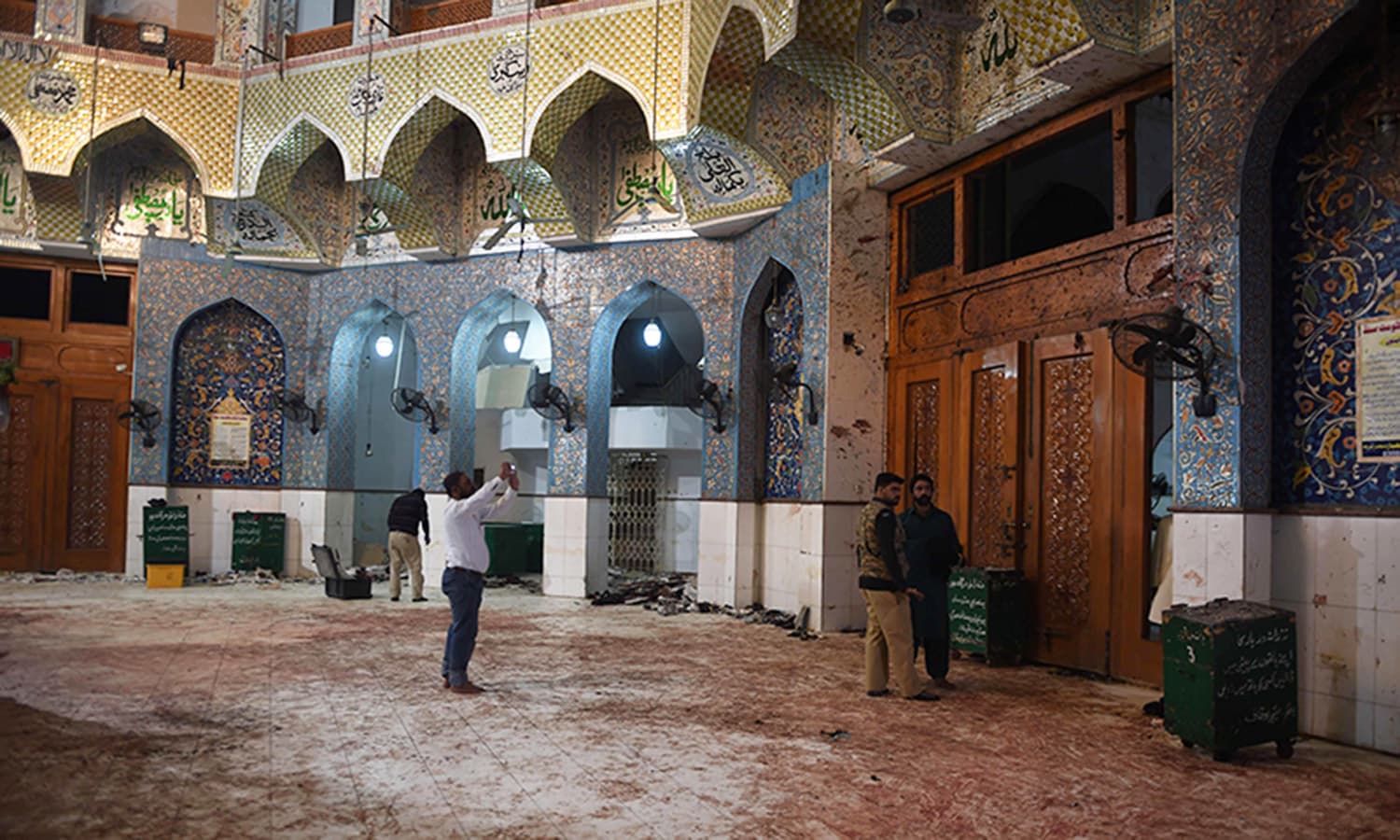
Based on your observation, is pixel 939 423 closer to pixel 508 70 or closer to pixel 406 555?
pixel 406 555

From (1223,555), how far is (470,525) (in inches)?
159

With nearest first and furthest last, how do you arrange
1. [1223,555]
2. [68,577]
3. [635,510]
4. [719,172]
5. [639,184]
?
1. [1223,555]
2. [719,172]
3. [639,184]
4. [68,577]
5. [635,510]

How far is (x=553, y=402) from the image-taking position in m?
11.8

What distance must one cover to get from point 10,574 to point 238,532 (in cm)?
256

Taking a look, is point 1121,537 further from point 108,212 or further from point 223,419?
point 108,212

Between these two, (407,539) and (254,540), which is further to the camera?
(254,540)

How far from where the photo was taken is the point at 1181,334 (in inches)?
212

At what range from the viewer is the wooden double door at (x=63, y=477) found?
12.8m

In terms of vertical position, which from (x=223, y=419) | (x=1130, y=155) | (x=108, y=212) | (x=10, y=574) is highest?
(x=108, y=212)

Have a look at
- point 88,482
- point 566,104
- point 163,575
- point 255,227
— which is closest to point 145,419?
point 88,482

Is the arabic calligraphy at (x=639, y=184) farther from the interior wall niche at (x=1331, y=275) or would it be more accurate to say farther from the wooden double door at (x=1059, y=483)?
the interior wall niche at (x=1331, y=275)

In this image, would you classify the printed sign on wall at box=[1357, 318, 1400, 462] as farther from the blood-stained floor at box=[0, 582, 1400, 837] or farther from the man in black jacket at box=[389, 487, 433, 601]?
the man in black jacket at box=[389, 487, 433, 601]

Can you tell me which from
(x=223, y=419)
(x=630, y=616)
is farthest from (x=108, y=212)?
(x=630, y=616)

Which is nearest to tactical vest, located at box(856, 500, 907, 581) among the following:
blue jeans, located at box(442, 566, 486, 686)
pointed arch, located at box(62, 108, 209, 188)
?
blue jeans, located at box(442, 566, 486, 686)
